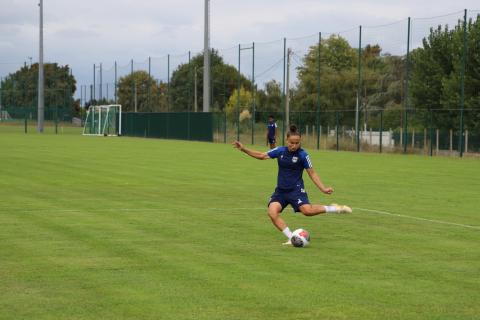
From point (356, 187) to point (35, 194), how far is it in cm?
818

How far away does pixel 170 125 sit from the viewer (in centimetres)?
6931

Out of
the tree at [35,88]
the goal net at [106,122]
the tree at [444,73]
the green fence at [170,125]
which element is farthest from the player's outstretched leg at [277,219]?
the tree at [35,88]

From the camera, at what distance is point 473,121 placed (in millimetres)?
42688

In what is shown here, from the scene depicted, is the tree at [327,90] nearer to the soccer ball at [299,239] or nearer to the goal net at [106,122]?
the goal net at [106,122]

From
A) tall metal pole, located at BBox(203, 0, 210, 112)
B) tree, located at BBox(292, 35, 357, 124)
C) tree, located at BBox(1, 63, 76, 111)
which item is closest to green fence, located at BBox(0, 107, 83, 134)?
tree, located at BBox(1, 63, 76, 111)

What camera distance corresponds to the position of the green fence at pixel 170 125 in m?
63.5

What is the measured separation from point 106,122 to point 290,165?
227 feet

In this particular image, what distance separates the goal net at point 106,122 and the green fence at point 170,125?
99 cm

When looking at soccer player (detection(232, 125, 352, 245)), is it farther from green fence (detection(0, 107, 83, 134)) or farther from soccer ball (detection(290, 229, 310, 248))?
green fence (detection(0, 107, 83, 134))

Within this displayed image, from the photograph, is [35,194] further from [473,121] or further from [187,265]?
[473,121]

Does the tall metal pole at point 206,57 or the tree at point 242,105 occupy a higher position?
the tall metal pole at point 206,57

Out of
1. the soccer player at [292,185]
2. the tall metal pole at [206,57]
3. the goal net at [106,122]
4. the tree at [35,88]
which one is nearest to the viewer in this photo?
the soccer player at [292,185]

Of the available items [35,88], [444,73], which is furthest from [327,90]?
[35,88]

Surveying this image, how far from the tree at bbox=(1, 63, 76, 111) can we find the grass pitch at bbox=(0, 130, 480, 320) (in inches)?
3541
